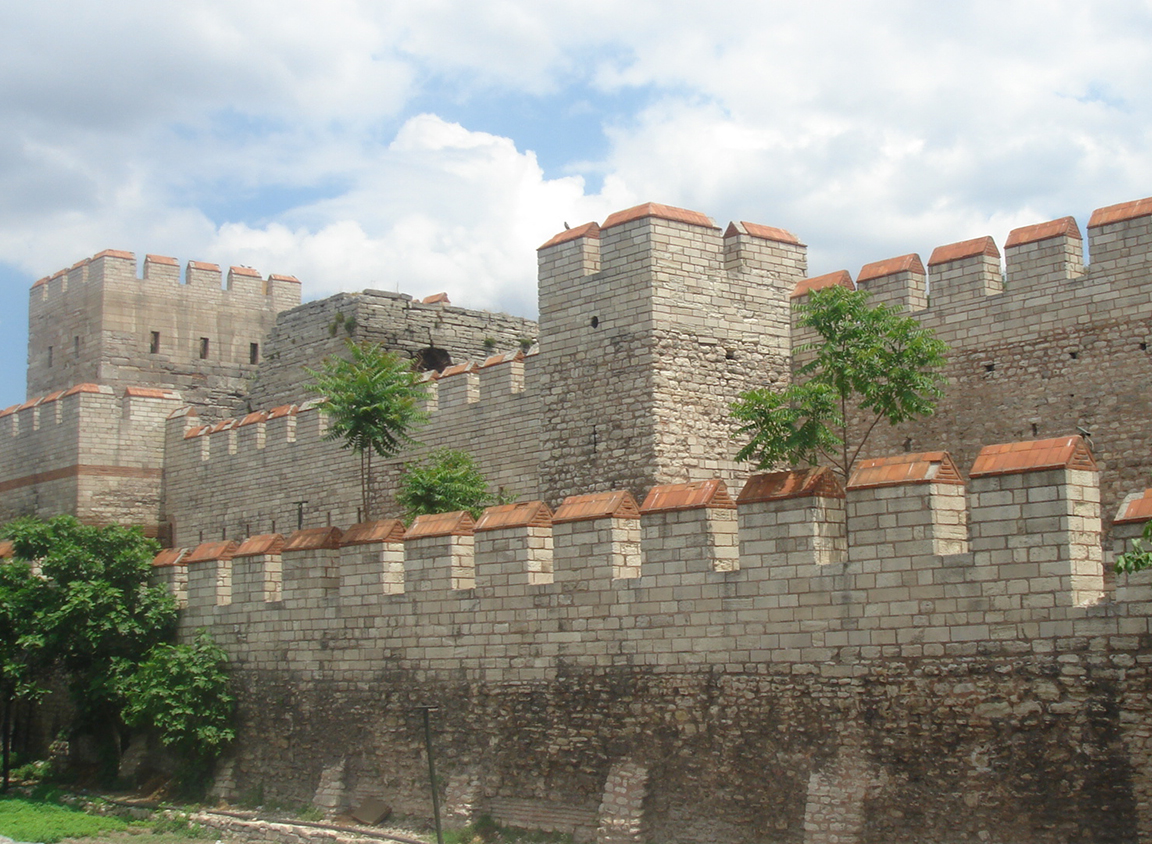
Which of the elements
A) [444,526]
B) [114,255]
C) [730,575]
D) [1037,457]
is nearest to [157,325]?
[114,255]

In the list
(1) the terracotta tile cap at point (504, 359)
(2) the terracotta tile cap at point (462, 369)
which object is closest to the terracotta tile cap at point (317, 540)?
(1) the terracotta tile cap at point (504, 359)

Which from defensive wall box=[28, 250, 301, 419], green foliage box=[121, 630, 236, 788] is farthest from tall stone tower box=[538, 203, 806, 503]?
defensive wall box=[28, 250, 301, 419]

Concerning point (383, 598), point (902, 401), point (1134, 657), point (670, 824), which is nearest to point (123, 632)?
point (383, 598)

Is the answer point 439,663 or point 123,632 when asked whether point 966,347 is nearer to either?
point 439,663

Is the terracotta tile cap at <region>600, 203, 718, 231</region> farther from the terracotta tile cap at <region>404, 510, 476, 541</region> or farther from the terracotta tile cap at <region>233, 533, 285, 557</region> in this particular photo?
the terracotta tile cap at <region>233, 533, 285, 557</region>

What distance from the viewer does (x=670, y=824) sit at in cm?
1186

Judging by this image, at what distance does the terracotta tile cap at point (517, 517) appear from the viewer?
44.0 ft

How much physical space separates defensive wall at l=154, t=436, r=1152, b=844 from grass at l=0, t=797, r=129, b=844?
1.93 m

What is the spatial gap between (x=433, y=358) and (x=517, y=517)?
35.6ft

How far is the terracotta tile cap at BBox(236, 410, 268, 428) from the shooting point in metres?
23.4

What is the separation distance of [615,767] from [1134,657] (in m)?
4.89

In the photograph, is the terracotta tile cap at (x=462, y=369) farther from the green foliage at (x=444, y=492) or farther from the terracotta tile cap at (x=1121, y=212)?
the terracotta tile cap at (x=1121, y=212)

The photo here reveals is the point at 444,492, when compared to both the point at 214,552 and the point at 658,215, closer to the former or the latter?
the point at 214,552

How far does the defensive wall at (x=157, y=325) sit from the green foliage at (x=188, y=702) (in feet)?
33.3
